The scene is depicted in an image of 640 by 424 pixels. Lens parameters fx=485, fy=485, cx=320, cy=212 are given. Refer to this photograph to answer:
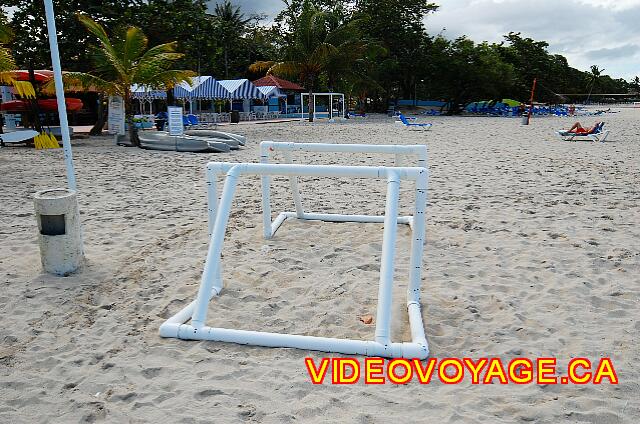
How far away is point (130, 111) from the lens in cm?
1401

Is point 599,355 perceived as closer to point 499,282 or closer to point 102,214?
point 499,282

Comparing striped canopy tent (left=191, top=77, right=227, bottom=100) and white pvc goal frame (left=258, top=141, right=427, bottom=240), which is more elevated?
striped canopy tent (left=191, top=77, right=227, bottom=100)

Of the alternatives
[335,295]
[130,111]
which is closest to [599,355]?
[335,295]

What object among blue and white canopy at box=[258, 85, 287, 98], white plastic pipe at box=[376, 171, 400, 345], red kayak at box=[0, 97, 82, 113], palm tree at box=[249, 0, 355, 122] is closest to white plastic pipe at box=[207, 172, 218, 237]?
white plastic pipe at box=[376, 171, 400, 345]

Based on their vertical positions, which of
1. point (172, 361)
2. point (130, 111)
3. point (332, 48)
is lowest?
point (172, 361)

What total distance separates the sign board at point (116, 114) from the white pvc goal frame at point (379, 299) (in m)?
12.1

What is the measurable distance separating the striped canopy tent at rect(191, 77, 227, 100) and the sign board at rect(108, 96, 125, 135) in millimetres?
11747

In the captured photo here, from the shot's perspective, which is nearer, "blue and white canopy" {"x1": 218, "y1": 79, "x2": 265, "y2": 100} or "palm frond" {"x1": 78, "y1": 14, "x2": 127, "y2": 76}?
"palm frond" {"x1": 78, "y1": 14, "x2": 127, "y2": 76}

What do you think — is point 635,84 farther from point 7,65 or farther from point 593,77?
point 7,65

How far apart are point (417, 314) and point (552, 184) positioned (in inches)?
219

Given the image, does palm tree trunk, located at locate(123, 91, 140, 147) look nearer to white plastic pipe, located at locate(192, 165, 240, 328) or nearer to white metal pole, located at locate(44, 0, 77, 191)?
white metal pole, located at locate(44, 0, 77, 191)

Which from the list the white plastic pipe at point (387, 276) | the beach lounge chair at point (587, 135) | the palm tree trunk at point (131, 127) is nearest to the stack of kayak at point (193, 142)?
the palm tree trunk at point (131, 127)

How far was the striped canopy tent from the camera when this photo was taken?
25.9 meters

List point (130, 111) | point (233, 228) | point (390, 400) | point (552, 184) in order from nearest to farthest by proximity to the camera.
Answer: point (390, 400) < point (233, 228) < point (552, 184) < point (130, 111)
